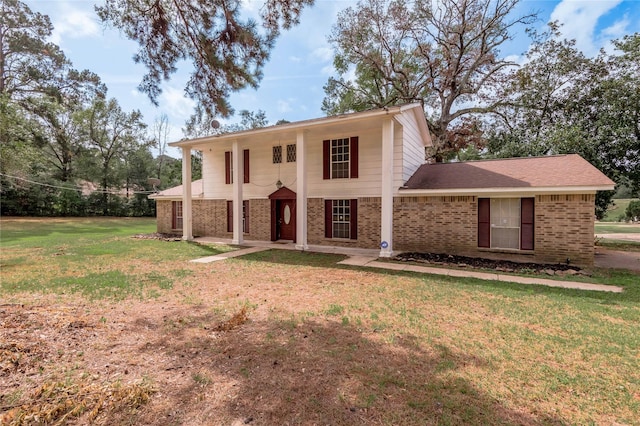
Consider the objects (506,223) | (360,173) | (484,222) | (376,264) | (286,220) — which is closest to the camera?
(376,264)

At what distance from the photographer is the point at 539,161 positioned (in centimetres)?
1081

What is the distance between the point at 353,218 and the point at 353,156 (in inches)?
101

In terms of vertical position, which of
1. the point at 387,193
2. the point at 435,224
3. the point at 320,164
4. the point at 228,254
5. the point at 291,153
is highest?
the point at 291,153

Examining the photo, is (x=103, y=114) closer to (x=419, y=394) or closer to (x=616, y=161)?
(x=419, y=394)

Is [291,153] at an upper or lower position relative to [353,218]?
upper

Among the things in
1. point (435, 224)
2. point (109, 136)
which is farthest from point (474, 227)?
point (109, 136)

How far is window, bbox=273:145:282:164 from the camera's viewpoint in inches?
535

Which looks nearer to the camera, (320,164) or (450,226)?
(450,226)

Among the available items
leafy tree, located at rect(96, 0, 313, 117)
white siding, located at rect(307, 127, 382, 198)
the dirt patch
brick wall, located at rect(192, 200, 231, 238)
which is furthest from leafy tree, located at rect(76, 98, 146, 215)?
the dirt patch

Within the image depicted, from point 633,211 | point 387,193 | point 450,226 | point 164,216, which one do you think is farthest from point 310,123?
point 633,211

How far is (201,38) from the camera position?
5.98 m

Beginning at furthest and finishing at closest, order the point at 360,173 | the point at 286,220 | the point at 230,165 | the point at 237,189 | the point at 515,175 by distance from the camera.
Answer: the point at 230,165 < the point at 286,220 < the point at 237,189 < the point at 360,173 < the point at 515,175

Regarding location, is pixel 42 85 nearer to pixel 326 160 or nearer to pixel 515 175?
pixel 326 160

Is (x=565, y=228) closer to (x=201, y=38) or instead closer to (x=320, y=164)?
(x=320, y=164)
